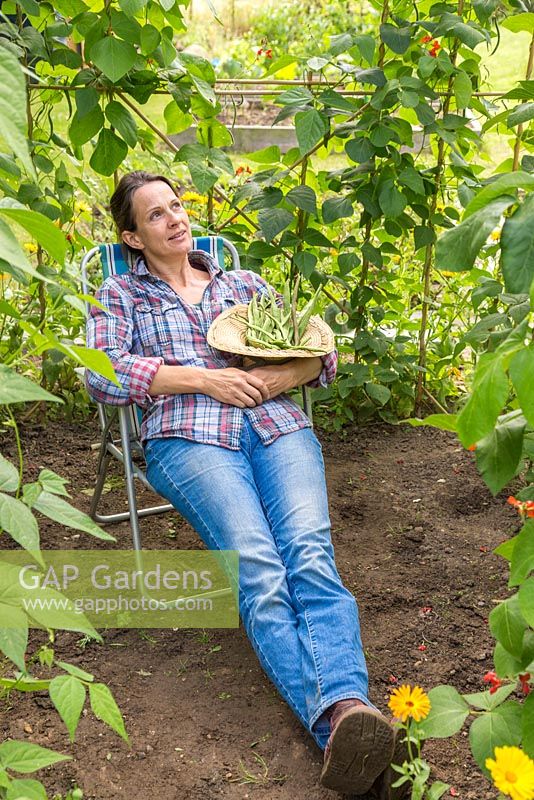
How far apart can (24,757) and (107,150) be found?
81.6 inches

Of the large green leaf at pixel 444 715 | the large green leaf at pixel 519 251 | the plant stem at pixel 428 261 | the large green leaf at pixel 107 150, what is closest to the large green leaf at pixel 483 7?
the plant stem at pixel 428 261

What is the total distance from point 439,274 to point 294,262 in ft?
2.43

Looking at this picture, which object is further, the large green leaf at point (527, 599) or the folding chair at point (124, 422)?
the folding chair at point (124, 422)

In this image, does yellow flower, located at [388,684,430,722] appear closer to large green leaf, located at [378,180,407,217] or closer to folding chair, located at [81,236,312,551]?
folding chair, located at [81,236,312,551]

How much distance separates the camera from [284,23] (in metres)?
8.74

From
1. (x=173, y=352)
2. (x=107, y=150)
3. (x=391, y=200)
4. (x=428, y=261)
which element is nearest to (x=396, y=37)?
(x=391, y=200)

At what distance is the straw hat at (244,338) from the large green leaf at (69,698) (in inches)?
47.8

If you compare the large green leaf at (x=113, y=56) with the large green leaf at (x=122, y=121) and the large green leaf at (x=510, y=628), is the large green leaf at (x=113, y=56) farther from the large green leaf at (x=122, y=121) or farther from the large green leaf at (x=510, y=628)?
the large green leaf at (x=510, y=628)

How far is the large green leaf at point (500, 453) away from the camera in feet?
4.54

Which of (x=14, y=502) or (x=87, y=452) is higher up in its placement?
(x=14, y=502)

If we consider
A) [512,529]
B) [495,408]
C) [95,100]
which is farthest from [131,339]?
[495,408]

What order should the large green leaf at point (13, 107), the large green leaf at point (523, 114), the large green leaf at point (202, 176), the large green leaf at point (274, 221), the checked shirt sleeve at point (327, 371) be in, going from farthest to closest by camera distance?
the large green leaf at point (274, 221)
the large green leaf at point (202, 176)
the checked shirt sleeve at point (327, 371)
the large green leaf at point (523, 114)
the large green leaf at point (13, 107)

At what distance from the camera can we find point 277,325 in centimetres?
268

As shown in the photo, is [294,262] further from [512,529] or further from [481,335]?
[512,529]
